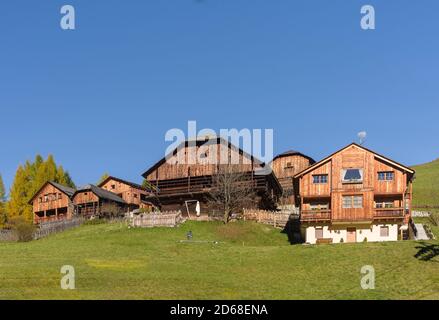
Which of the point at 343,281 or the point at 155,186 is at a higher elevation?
the point at 155,186

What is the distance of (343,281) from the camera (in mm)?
35438

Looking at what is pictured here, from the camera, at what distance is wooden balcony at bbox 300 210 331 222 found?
53.8 m

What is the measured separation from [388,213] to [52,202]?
186ft

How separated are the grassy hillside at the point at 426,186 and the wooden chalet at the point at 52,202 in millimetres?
51965

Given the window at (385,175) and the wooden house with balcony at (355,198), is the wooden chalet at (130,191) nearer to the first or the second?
the wooden house with balcony at (355,198)

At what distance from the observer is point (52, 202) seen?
9300cm

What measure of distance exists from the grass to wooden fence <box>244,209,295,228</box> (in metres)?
7.23

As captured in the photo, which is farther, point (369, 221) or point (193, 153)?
point (193, 153)

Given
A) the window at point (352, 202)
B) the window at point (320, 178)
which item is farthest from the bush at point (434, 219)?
the window at point (320, 178)

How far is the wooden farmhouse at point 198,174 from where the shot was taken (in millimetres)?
71500

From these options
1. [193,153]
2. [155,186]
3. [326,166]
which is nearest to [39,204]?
[155,186]
